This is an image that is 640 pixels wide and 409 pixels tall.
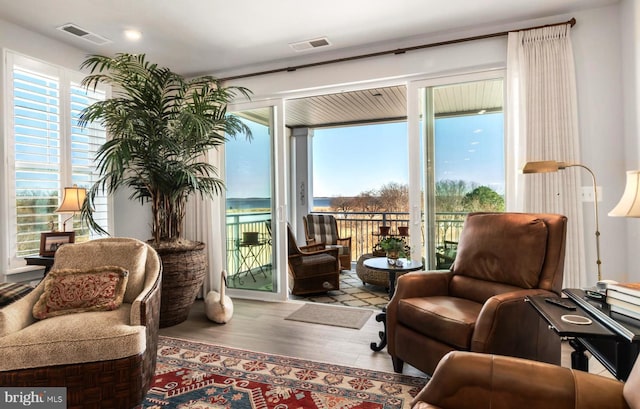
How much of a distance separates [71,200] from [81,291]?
1.28 metres

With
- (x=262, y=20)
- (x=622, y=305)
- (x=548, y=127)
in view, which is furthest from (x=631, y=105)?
(x=262, y=20)

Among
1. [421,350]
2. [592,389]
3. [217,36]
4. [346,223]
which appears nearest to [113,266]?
[421,350]

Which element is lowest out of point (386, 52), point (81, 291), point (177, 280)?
point (177, 280)

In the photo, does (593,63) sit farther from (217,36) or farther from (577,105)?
(217,36)

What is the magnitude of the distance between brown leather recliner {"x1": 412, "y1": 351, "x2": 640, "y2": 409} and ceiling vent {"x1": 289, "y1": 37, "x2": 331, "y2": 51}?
123 inches

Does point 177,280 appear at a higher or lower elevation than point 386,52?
lower

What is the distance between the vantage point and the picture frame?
117 inches

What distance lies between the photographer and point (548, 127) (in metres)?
3.03

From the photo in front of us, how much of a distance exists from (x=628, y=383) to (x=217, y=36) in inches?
146


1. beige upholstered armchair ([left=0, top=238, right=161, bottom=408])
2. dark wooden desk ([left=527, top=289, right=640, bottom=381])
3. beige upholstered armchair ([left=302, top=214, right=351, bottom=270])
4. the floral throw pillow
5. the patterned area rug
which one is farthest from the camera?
beige upholstered armchair ([left=302, top=214, right=351, bottom=270])

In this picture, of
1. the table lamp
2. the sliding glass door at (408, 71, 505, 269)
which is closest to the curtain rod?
the sliding glass door at (408, 71, 505, 269)

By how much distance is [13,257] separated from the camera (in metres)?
3.04

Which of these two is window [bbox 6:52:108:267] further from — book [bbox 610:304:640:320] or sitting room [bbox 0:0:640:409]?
book [bbox 610:304:640:320]

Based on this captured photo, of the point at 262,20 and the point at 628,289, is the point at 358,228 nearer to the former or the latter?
the point at 262,20
